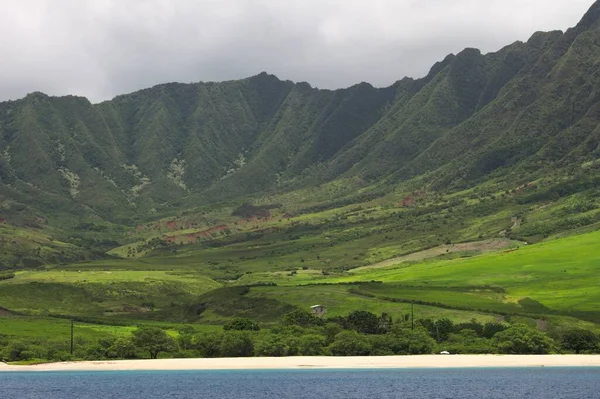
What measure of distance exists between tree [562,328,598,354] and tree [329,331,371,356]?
39.5 m

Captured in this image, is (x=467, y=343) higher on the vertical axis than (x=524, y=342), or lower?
lower

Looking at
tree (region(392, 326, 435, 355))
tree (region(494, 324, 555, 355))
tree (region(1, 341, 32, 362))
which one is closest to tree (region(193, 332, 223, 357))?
tree (region(1, 341, 32, 362))

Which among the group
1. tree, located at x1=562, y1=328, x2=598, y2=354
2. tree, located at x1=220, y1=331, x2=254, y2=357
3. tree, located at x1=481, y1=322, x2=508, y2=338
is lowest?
tree, located at x1=562, y1=328, x2=598, y2=354

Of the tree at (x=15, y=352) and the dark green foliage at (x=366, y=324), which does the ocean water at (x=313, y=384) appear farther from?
the dark green foliage at (x=366, y=324)

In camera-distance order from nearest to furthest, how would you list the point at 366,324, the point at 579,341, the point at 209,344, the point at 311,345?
the point at 579,341
the point at 311,345
the point at 209,344
the point at 366,324

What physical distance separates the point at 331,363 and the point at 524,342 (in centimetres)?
3819

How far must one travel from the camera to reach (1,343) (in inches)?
7062

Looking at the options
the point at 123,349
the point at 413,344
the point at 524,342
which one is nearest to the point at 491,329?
the point at 524,342

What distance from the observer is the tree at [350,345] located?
542 ft

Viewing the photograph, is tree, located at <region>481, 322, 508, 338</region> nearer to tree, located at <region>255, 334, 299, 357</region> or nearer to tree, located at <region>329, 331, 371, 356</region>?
tree, located at <region>329, 331, 371, 356</region>

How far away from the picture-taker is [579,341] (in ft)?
538

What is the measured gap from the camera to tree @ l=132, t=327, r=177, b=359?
166375 mm

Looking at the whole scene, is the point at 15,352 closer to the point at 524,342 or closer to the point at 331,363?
the point at 331,363

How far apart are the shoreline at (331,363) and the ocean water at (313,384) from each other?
274 cm
